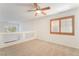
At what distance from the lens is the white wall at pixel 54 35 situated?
1.72 m

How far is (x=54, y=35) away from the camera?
1.87 m

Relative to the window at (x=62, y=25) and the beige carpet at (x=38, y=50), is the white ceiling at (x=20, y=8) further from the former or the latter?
the beige carpet at (x=38, y=50)

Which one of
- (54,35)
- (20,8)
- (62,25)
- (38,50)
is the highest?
(20,8)

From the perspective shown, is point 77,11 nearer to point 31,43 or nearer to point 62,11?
point 62,11

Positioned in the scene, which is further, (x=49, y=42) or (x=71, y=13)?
(x=49, y=42)

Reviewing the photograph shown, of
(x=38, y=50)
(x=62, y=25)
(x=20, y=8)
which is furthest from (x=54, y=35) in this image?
(x=20, y=8)

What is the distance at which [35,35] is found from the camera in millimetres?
1868

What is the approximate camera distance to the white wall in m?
1.72

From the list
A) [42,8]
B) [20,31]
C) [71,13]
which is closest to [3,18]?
[20,31]

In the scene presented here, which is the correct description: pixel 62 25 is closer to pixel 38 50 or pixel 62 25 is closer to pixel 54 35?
pixel 54 35

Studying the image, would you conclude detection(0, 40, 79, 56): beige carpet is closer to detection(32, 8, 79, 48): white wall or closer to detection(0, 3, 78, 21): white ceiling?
detection(32, 8, 79, 48): white wall

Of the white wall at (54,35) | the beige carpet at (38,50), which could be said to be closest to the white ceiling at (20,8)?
the white wall at (54,35)

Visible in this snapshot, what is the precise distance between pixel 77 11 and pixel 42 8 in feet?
1.83

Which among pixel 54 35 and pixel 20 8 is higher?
pixel 20 8
